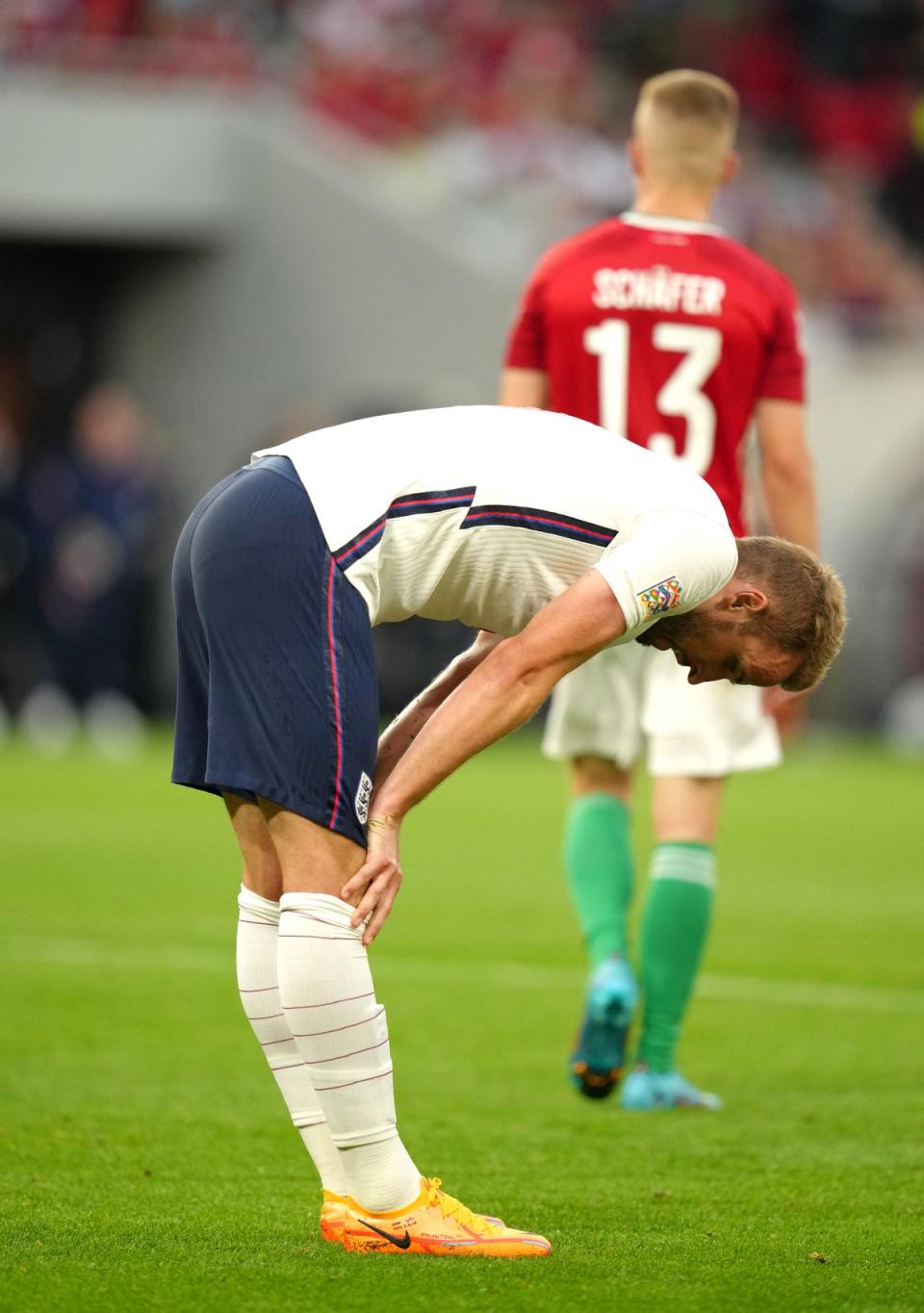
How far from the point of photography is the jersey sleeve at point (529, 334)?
5840 millimetres

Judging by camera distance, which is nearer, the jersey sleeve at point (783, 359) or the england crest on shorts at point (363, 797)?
the england crest on shorts at point (363, 797)

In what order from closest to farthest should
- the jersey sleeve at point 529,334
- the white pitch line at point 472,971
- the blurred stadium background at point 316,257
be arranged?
1. the jersey sleeve at point 529,334
2. the white pitch line at point 472,971
3. the blurred stadium background at point 316,257

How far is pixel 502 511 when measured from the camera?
3855 mm

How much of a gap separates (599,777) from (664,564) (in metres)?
2.24

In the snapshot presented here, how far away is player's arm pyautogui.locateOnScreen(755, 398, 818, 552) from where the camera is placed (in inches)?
224

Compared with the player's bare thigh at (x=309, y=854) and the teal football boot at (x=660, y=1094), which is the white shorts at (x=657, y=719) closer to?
the teal football boot at (x=660, y=1094)

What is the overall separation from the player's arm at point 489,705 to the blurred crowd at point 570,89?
16190 millimetres

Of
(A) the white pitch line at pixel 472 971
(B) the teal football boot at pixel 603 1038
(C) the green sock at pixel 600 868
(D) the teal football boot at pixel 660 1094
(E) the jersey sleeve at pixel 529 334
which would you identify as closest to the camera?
(B) the teal football boot at pixel 603 1038

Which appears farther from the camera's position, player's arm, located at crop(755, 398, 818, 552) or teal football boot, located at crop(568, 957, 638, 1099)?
player's arm, located at crop(755, 398, 818, 552)

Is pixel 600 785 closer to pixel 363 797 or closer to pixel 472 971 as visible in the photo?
pixel 472 971

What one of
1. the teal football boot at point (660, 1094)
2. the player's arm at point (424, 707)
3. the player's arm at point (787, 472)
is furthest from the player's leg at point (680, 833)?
the player's arm at point (424, 707)

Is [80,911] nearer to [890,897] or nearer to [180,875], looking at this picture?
[180,875]

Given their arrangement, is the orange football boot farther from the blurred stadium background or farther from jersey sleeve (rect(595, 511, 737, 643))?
the blurred stadium background

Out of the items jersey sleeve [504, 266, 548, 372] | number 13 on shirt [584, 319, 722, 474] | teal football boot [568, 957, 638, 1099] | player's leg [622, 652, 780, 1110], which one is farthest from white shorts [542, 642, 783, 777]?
jersey sleeve [504, 266, 548, 372]
